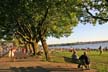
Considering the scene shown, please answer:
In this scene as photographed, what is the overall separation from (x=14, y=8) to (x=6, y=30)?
15.8m

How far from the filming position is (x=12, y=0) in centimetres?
3825

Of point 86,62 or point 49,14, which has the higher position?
point 49,14

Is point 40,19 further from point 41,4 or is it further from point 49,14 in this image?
point 41,4

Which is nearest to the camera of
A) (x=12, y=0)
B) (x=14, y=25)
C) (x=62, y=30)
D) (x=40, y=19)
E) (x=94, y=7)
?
(x=94, y=7)

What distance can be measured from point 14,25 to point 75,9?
23.0 meters

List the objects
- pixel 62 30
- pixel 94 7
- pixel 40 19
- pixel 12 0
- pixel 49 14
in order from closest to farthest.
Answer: pixel 94 7 → pixel 12 0 → pixel 49 14 → pixel 40 19 → pixel 62 30

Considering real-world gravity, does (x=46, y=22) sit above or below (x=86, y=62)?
above

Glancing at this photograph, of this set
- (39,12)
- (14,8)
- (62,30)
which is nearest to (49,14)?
(39,12)

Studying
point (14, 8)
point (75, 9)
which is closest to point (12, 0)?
point (14, 8)

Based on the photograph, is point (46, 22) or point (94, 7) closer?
point (94, 7)

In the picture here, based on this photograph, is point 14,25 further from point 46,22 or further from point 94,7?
point 94,7

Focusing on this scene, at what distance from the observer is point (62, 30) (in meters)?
61.0

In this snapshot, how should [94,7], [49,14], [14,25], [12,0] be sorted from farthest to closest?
[14,25] → [49,14] → [12,0] → [94,7]

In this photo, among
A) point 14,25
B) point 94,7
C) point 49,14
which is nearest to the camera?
point 94,7
